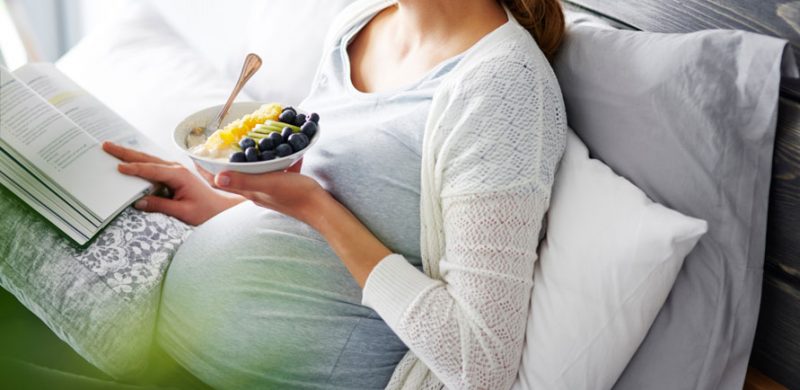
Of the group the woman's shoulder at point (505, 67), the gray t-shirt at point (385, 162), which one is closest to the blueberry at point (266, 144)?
the gray t-shirt at point (385, 162)

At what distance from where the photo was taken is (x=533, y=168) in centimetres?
84

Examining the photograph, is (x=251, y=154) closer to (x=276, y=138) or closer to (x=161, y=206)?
(x=276, y=138)

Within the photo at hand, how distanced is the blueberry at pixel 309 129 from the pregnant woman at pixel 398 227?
61 millimetres

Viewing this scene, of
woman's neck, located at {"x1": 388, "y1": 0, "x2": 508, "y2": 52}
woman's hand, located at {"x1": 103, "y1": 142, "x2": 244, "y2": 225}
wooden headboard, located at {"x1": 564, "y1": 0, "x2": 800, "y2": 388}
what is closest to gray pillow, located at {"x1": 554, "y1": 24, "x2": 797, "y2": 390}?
wooden headboard, located at {"x1": 564, "y1": 0, "x2": 800, "y2": 388}

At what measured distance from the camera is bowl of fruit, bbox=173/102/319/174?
89 centimetres

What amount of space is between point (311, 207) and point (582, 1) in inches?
21.6

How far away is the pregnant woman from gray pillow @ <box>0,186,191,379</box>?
2.2 inches

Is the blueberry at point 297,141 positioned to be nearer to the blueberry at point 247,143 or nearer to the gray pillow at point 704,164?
the blueberry at point 247,143

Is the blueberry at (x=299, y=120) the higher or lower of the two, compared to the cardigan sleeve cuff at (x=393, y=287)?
higher

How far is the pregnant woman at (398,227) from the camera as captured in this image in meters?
0.84

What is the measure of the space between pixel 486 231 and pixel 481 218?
0.02 meters

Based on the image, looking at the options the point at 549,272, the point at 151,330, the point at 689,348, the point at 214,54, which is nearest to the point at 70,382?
the point at 151,330

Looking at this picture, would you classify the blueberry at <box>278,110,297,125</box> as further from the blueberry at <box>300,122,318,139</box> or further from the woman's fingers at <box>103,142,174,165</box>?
the woman's fingers at <box>103,142,174,165</box>

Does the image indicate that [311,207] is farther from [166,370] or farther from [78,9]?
[78,9]
